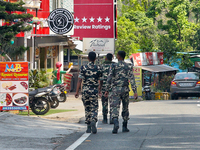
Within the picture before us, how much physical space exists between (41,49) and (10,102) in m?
11.7

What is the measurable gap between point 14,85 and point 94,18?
44.8 feet

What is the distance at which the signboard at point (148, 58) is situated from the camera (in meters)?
36.8

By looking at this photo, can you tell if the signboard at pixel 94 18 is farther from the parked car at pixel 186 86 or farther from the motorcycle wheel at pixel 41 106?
the motorcycle wheel at pixel 41 106

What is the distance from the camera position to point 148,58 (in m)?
38.0

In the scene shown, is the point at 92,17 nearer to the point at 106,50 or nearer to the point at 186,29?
the point at 106,50

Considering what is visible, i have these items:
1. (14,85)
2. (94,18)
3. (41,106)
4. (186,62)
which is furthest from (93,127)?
(186,62)

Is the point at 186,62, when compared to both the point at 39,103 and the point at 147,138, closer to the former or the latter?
the point at 39,103

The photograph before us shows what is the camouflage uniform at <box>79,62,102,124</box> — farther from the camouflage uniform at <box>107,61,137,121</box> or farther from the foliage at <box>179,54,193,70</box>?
the foliage at <box>179,54,193,70</box>

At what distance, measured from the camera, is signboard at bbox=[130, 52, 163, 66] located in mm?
36781

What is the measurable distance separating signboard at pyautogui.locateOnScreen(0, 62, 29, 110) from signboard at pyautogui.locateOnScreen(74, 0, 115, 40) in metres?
12.8

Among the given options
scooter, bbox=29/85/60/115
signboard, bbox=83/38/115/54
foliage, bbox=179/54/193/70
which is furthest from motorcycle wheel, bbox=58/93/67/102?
foliage, bbox=179/54/193/70

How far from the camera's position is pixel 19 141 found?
7.84 meters

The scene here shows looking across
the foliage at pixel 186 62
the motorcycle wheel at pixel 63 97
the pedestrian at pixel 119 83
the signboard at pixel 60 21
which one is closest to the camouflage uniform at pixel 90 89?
the pedestrian at pixel 119 83

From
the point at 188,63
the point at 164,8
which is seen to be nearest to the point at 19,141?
the point at 188,63
